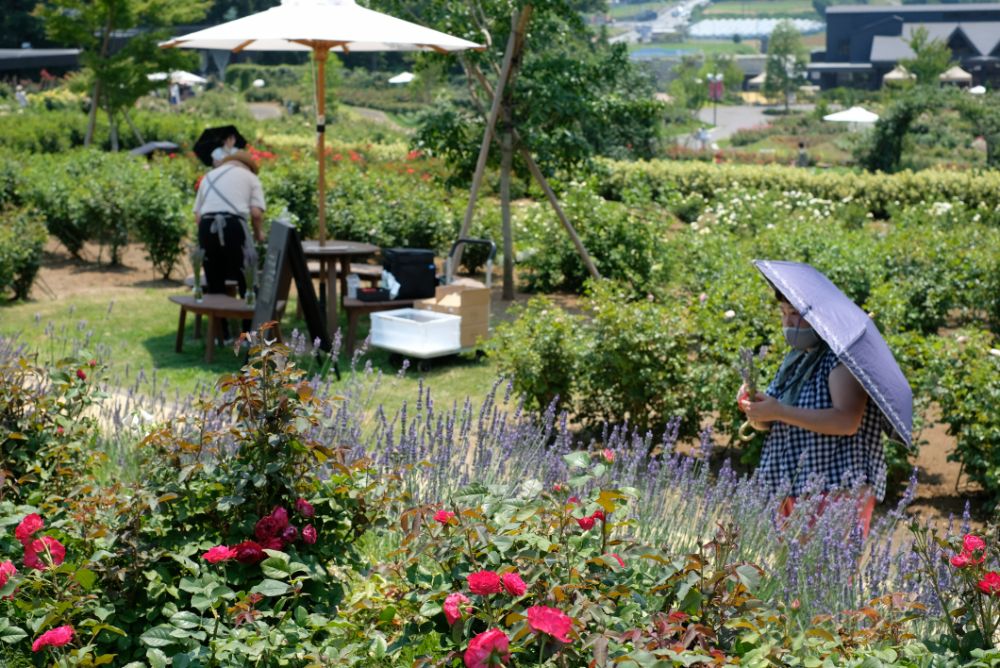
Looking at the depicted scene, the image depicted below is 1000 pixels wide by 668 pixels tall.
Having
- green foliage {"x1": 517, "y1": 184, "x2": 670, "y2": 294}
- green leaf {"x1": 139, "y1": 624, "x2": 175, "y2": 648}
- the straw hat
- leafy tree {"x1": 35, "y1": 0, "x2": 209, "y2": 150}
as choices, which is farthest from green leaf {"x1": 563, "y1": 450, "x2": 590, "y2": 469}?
leafy tree {"x1": 35, "y1": 0, "x2": 209, "y2": 150}

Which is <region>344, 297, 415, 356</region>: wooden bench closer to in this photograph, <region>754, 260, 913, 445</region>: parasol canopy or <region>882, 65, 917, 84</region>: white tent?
<region>754, 260, 913, 445</region>: parasol canopy

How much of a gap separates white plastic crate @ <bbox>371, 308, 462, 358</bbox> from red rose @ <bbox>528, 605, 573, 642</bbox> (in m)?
5.62

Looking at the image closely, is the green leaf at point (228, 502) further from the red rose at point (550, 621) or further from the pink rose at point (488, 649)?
the red rose at point (550, 621)

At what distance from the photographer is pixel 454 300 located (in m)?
8.14

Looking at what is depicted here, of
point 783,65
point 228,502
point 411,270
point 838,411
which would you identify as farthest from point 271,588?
point 783,65

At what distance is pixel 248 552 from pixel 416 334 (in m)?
4.94

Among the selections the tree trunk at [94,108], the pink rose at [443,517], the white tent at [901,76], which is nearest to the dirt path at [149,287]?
the pink rose at [443,517]

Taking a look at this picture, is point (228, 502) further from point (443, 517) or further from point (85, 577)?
point (443, 517)

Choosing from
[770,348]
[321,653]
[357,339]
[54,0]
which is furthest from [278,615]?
[54,0]

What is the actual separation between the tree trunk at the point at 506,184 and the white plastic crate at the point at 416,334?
2.55 metres

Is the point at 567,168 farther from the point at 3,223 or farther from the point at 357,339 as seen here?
the point at 3,223

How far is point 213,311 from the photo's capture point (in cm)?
777

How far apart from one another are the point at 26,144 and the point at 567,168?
14546mm

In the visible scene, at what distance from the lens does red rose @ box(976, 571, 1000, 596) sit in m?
2.32
